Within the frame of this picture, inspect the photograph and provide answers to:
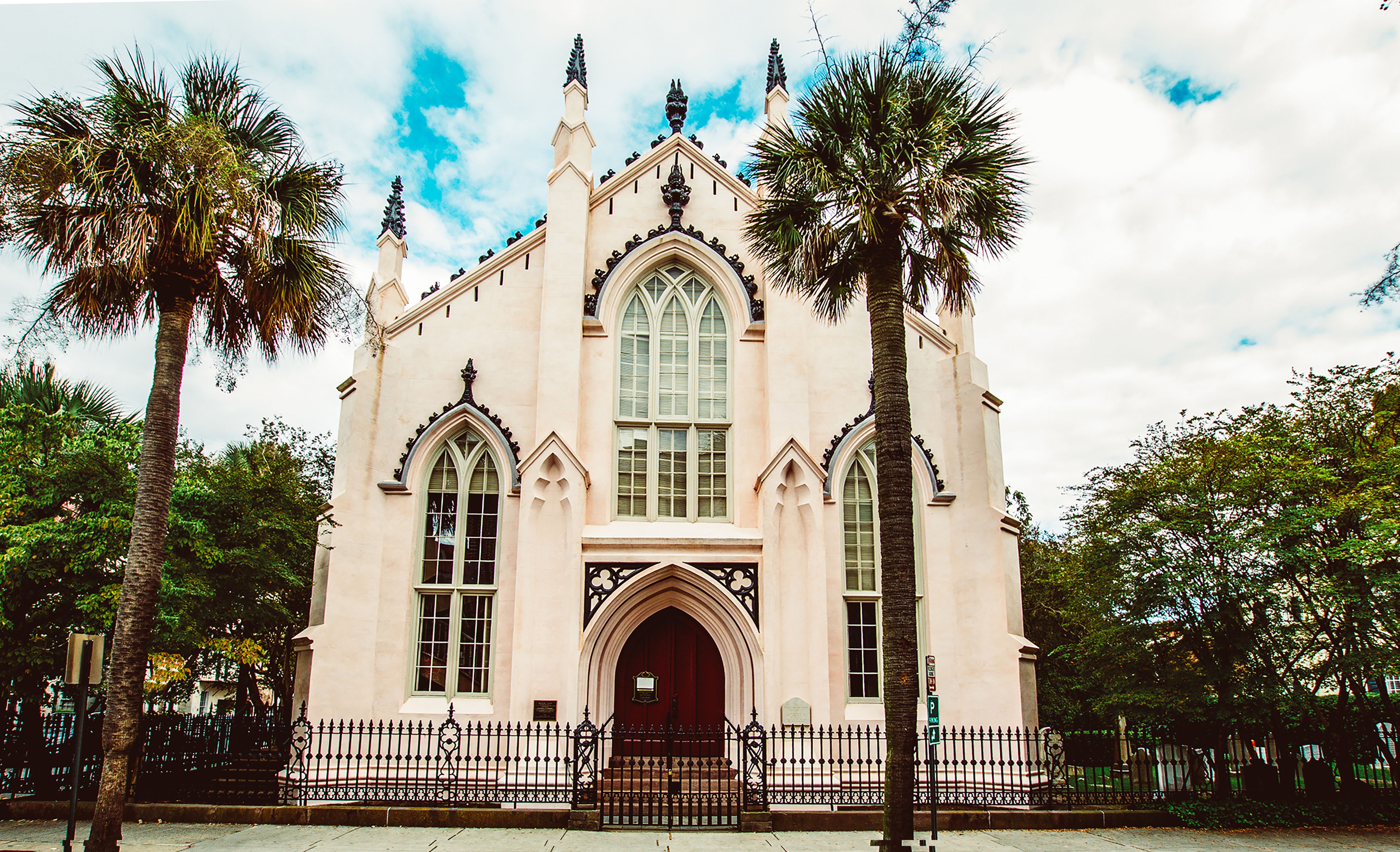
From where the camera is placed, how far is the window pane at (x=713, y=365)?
53.6 feet

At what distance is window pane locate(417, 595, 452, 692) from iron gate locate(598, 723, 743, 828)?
2.97 meters

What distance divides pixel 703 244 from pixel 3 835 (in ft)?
44.3

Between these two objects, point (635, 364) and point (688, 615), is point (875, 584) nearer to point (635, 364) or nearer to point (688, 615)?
point (688, 615)

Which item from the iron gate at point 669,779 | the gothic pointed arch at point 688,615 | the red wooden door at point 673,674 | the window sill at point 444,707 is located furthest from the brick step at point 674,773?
the window sill at point 444,707

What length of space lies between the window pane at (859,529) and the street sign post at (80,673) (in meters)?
10.9

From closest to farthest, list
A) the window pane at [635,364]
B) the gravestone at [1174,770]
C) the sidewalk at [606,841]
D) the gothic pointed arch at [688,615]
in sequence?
the sidewalk at [606,841] < the gravestone at [1174,770] < the gothic pointed arch at [688,615] < the window pane at [635,364]

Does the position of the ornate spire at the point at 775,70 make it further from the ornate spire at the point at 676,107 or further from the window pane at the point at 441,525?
the window pane at the point at 441,525

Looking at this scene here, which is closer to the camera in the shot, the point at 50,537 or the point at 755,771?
the point at 50,537

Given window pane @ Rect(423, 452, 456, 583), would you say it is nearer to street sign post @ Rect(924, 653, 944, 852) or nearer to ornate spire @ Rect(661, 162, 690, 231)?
ornate spire @ Rect(661, 162, 690, 231)

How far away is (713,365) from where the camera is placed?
1658 centimetres

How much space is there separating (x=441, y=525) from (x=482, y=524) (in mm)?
724

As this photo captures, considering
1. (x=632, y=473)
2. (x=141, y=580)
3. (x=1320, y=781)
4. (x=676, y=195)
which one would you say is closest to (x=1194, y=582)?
(x=1320, y=781)

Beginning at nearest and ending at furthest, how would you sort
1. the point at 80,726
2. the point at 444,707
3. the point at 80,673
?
the point at 80,726 < the point at 80,673 < the point at 444,707

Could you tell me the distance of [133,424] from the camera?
15.0 metres
